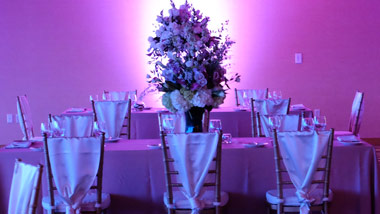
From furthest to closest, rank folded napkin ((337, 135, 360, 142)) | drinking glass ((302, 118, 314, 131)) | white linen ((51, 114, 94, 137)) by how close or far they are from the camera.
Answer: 1. white linen ((51, 114, 94, 137))
2. drinking glass ((302, 118, 314, 131))
3. folded napkin ((337, 135, 360, 142))

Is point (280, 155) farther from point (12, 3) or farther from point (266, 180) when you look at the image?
point (12, 3)

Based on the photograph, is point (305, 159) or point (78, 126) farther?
point (78, 126)

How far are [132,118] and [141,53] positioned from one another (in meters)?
1.85

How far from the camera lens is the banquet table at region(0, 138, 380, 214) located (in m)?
3.87

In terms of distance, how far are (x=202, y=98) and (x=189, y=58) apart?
0.29m

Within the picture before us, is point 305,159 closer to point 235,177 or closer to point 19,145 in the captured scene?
point 235,177

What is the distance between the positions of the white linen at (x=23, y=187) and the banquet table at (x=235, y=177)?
4.63 feet

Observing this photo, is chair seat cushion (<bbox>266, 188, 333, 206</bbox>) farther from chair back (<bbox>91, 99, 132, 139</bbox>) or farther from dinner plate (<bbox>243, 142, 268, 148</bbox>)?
chair back (<bbox>91, 99, 132, 139</bbox>)

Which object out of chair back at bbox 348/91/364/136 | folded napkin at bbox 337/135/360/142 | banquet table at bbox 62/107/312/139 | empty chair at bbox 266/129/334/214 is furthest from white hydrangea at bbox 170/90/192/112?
chair back at bbox 348/91/364/136

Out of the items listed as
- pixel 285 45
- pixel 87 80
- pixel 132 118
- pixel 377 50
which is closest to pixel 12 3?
pixel 87 80

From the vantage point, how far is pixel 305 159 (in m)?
3.51

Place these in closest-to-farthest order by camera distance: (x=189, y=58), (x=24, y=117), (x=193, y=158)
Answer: (x=193, y=158) < (x=189, y=58) < (x=24, y=117)

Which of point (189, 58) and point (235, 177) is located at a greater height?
point (189, 58)

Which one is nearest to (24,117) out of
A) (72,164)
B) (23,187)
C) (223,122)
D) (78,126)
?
(78,126)
